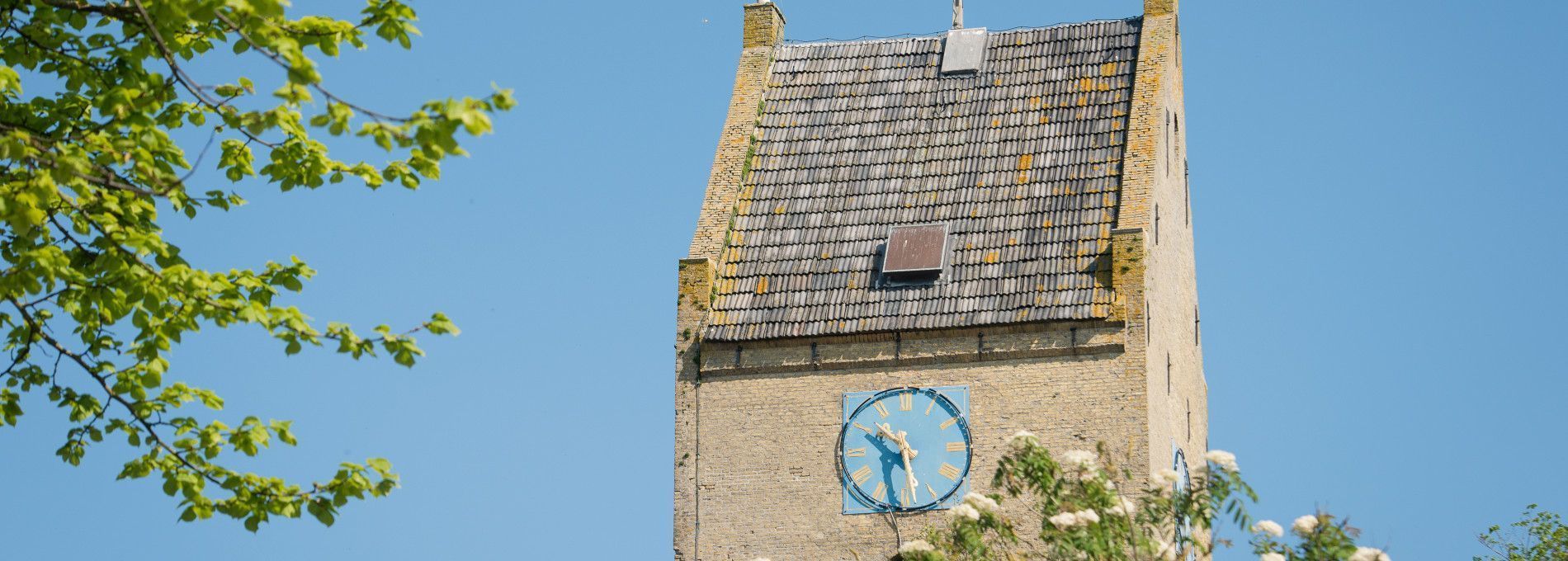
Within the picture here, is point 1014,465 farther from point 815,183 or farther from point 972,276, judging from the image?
point 815,183

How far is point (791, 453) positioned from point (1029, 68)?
7.97 m

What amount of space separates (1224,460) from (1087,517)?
4.50 feet

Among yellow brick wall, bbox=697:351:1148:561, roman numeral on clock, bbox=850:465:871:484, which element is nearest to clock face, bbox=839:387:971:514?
roman numeral on clock, bbox=850:465:871:484

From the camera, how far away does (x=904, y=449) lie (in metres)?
35.1

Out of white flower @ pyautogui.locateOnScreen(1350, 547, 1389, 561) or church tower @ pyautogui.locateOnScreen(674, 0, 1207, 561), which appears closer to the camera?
white flower @ pyautogui.locateOnScreen(1350, 547, 1389, 561)

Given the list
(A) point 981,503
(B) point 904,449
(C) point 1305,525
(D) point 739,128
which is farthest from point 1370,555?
(D) point 739,128

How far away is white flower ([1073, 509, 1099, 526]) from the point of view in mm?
21406

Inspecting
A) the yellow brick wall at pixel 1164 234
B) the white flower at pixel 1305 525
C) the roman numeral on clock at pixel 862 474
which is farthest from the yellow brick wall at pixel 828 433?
the white flower at pixel 1305 525

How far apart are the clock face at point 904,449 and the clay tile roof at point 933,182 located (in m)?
1.13

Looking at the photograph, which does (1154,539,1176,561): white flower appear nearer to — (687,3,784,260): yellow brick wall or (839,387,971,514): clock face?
(839,387,971,514): clock face

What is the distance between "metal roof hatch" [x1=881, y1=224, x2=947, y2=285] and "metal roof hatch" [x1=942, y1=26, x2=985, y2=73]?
A: 3.78 metres

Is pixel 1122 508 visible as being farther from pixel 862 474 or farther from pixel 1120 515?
pixel 862 474

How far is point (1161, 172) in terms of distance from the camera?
37.6 m

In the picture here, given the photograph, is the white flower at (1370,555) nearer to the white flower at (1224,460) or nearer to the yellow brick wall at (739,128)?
the white flower at (1224,460)
